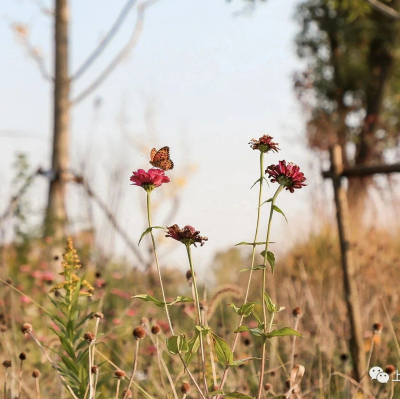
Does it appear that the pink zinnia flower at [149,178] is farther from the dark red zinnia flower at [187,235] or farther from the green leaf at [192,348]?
the green leaf at [192,348]

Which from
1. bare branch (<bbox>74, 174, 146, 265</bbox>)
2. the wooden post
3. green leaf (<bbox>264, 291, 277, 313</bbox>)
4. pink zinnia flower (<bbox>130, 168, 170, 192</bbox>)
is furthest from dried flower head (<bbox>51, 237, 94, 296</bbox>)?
bare branch (<bbox>74, 174, 146, 265</bbox>)

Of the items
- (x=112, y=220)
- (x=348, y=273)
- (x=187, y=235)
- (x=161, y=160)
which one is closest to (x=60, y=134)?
(x=112, y=220)

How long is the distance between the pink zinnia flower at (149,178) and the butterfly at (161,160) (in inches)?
1.2

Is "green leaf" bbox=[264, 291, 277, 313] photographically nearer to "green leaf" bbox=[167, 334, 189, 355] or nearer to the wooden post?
"green leaf" bbox=[167, 334, 189, 355]

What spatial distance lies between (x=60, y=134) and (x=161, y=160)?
189 inches

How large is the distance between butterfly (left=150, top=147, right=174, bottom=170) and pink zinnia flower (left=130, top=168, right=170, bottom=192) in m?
0.03

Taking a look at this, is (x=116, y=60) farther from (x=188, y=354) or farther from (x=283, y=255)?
(x=188, y=354)

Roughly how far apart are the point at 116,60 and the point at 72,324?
4.89 metres

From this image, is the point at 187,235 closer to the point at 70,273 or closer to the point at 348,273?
the point at 70,273

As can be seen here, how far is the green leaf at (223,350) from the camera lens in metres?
1.47

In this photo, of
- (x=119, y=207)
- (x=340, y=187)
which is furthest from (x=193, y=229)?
(x=119, y=207)

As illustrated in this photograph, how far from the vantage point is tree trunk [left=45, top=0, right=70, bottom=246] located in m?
5.86

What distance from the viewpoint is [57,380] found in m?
2.29

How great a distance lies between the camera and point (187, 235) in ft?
4.76
